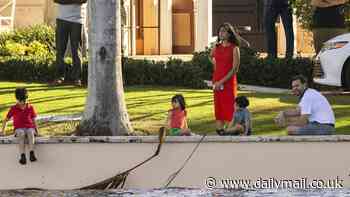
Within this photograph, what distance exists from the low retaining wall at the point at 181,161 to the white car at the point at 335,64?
4351mm

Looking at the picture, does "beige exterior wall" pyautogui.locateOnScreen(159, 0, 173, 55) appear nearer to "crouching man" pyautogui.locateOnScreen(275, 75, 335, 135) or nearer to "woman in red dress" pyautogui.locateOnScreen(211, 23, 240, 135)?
"woman in red dress" pyautogui.locateOnScreen(211, 23, 240, 135)

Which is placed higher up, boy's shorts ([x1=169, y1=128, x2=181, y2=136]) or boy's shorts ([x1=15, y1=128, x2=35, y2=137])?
boy's shorts ([x1=15, y1=128, x2=35, y2=137])

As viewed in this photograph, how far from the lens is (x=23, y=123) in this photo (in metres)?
10.7

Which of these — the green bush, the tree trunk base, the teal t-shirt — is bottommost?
the tree trunk base

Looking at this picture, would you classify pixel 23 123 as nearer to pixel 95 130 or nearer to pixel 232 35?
pixel 95 130

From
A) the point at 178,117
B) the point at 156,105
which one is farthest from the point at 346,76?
the point at 178,117

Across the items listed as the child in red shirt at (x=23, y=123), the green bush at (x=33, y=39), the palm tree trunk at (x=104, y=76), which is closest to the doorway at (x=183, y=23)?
the green bush at (x=33, y=39)

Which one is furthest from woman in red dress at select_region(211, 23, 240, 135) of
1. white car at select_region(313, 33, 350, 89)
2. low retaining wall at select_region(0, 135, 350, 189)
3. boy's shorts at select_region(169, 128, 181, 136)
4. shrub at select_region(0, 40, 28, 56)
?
shrub at select_region(0, 40, 28, 56)

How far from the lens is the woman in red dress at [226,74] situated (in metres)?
11.8

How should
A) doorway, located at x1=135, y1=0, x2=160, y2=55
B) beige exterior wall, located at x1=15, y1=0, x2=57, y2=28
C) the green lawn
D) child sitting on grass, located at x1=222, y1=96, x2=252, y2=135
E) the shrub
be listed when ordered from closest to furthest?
child sitting on grass, located at x1=222, y1=96, x2=252, y2=135 → the green lawn → the shrub → beige exterior wall, located at x1=15, y1=0, x2=57, y2=28 → doorway, located at x1=135, y1=0, x2=160, y2=55

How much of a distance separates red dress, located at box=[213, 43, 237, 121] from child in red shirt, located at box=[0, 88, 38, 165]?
89.3 inches

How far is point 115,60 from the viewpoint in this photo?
11.9m

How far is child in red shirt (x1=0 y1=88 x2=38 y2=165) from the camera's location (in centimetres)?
1051

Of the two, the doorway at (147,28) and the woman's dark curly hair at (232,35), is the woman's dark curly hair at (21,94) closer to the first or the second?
the woman's dark curly hair at (232,35)
